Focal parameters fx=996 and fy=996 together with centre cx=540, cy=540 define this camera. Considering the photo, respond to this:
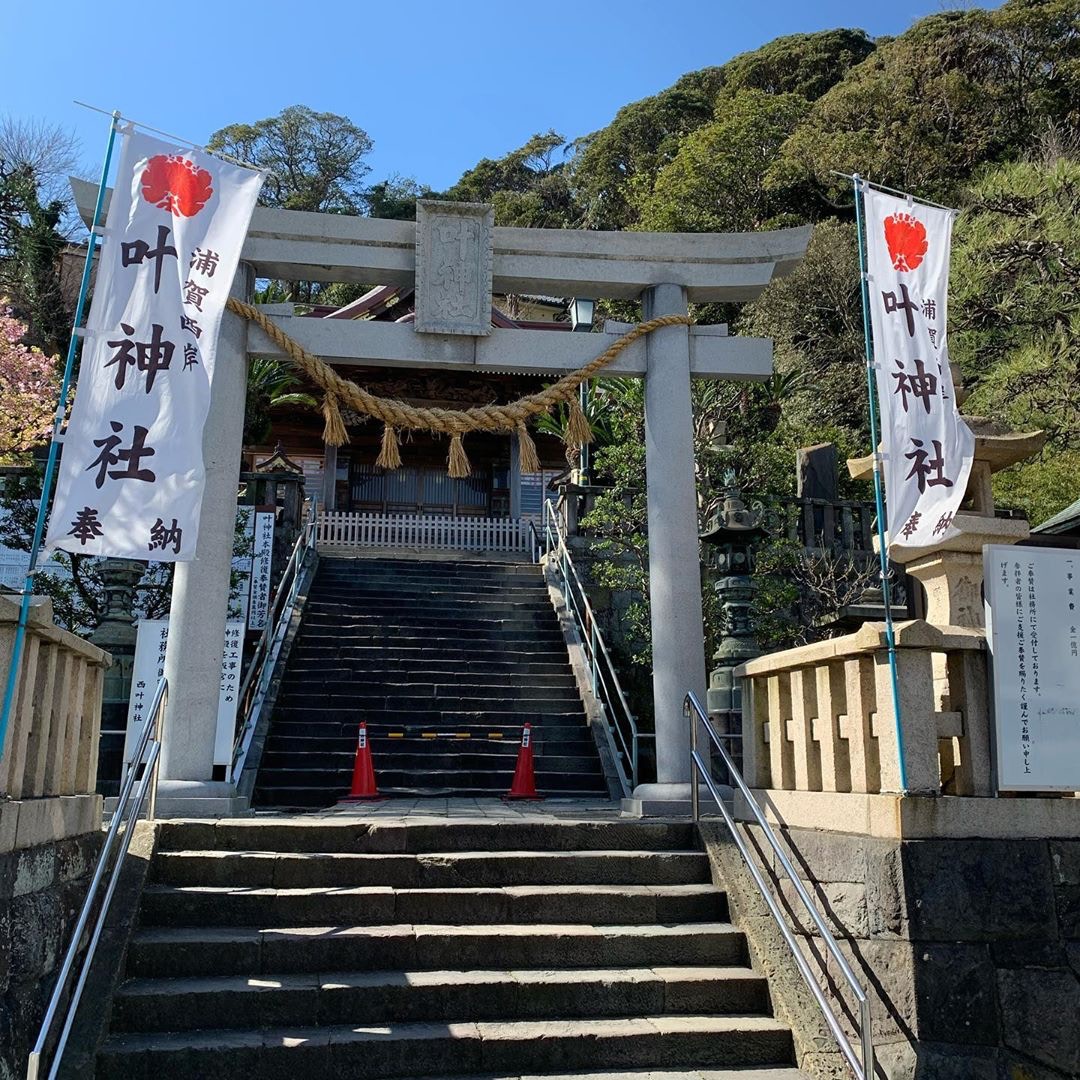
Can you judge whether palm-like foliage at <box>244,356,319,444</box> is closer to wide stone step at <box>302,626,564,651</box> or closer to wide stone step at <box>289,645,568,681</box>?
wide stone step at <box>302,626,564,651</box>

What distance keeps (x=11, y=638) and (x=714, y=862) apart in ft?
13.4

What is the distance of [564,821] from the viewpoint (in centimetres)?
636

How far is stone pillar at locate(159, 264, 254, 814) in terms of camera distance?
23.4 ft

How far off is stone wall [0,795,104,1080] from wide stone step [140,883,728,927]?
23.2 inches

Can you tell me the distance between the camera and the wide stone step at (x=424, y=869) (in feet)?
18.6

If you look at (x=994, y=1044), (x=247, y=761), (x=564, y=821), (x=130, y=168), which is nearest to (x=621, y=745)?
(x=247, y=761)

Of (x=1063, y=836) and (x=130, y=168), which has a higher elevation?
(x=130, y=168)

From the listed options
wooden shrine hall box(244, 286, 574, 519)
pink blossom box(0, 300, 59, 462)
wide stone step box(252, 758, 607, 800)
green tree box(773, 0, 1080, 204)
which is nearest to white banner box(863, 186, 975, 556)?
wide stone step box(252, 758, 607, 800)

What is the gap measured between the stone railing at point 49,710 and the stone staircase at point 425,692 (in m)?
4.05

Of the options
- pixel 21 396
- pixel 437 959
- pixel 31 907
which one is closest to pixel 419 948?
pixel 437 959

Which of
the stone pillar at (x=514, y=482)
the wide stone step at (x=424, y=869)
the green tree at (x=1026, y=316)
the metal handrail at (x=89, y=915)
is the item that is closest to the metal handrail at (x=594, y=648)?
the wide stone step at (x=424, y=869)

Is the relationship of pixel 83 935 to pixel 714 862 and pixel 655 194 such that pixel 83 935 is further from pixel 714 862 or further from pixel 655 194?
pixel 655 194

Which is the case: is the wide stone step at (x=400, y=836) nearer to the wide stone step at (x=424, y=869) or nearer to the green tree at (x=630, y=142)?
the wide stone step at (x=424, y=869)

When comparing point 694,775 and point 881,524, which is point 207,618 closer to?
point 694,775
